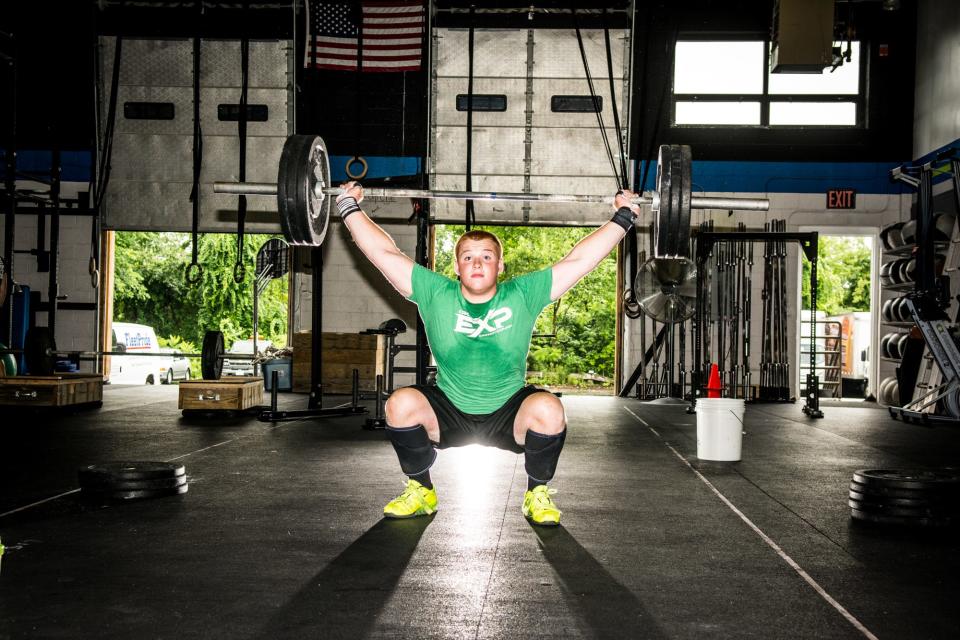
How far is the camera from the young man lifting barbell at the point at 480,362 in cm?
251

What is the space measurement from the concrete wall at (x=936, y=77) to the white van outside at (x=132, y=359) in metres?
9.46

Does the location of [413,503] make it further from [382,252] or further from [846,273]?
[846,273]

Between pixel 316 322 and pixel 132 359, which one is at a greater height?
pixel 316 322

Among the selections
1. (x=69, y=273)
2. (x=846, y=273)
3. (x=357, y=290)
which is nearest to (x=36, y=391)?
(x=69, y=273)

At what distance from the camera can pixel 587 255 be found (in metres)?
2.53

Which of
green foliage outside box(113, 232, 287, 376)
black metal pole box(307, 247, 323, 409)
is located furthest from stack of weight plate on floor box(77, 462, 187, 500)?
Answer: green foliage outside box(113, 232, 287, 376)

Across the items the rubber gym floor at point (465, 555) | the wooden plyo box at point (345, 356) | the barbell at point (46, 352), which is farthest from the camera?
the wooden plyo box at point (345, 356)

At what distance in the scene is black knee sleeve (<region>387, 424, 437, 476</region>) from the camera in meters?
2.55

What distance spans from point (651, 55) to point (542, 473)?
7.62 metres

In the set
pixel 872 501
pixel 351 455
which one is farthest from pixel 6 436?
pixel 872 501

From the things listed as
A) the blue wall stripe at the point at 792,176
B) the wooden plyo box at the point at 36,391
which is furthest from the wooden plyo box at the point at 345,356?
the blue wall stripe at the point at 792,176

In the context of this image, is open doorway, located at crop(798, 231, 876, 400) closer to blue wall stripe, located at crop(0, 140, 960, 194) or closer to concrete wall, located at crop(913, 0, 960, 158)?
blue wall stripe, located at crop(0, 140, 960, 194)

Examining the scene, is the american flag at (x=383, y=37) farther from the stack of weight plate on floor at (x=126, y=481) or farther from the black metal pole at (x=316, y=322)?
the stack of weight plate on floor at (x=126, y=481)

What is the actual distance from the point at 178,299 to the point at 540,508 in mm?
17905
